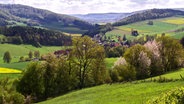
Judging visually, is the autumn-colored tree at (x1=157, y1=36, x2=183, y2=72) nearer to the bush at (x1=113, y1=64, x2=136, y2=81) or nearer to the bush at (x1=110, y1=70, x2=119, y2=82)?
the bush at (x1=113, y1=64, x2=136, y2=81)

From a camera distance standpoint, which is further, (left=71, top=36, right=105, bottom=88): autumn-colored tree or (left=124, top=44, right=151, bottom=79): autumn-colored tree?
(left=124, top=44, right=151, bottom=79): autumn-colored tree

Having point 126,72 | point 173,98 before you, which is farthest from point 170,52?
point 173,98

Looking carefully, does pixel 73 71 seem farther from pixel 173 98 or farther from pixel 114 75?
pixel 173 98

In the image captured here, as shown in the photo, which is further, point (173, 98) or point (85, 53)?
point (85, 53)

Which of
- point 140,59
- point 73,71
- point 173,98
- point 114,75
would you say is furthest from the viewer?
point 114,75

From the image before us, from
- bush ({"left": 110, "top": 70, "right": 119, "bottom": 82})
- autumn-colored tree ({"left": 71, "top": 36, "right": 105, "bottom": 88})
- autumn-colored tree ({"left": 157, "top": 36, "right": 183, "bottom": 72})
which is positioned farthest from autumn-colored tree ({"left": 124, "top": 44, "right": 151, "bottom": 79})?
autumn-colored tree ({"left": 71, "top": 36, "right": 105, "bottom": 88})

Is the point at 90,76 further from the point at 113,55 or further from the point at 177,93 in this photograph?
the point at 113,55

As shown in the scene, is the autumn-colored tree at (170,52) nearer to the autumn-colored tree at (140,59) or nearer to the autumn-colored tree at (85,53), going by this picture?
the autumn-colored tree at (140,59)

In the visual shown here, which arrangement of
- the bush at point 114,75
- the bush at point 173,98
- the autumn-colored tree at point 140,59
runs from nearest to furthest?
the bush at point 173,98 → the autumn-colored tree at point 140,59 → the bush at point 114,75

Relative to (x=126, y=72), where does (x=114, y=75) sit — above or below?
below

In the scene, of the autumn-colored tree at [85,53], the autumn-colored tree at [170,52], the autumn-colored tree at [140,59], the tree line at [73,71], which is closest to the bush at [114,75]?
the tree line at [73,71]

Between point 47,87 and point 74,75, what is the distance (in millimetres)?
6856

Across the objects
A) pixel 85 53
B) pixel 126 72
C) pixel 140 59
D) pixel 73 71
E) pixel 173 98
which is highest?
pixel 173 98

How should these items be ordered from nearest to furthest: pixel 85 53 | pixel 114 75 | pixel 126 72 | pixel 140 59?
pixel 85 53
pixel 126 72
pixel 140 59
pixel 114 75
